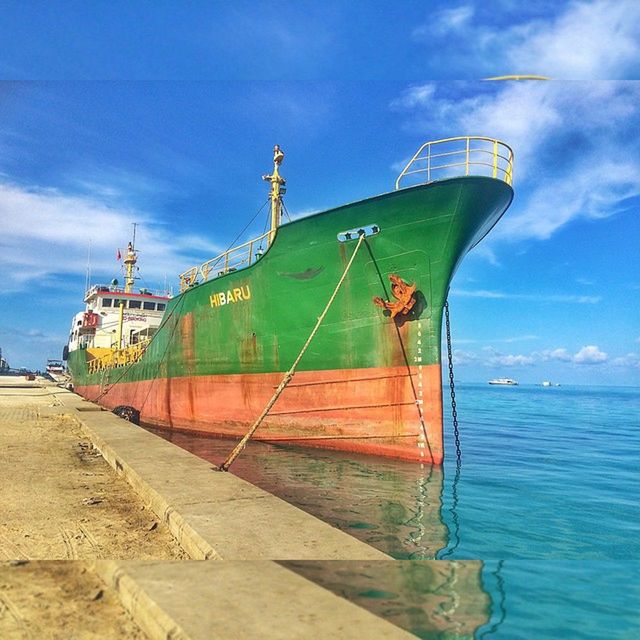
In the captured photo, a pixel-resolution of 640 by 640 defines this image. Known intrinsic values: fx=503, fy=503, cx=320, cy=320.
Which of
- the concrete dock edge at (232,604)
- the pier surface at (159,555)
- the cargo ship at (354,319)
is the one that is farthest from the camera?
the cargo ship at (354,319)

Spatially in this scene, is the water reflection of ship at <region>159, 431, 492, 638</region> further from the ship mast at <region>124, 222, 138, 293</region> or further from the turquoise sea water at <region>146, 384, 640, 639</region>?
the ship mast at <region>124, 222, 138, 293</region>

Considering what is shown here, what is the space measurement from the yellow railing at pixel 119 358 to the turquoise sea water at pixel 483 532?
6953mm

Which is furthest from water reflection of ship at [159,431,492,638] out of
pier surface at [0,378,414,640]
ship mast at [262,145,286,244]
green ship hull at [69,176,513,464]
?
ship mast at [262,145,286,244]

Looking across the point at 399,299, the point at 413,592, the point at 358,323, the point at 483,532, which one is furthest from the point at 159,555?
the point at 358,323

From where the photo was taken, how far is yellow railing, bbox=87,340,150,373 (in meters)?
19.2

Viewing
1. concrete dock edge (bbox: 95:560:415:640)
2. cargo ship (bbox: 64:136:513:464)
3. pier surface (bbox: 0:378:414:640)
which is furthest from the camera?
cargo ship (bbox: 64:136:513:464)

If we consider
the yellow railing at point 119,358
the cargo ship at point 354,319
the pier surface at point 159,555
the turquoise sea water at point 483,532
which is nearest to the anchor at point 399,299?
the cargo ship at point 354,319

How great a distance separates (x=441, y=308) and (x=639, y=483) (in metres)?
4.94

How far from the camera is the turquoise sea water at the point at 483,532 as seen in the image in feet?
9.09

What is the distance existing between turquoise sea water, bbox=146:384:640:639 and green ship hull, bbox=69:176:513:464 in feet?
2.32

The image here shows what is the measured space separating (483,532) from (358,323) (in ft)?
17.6

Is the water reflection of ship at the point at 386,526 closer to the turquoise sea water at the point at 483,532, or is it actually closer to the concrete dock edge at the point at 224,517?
the turquoise sea water at the point at 483,532

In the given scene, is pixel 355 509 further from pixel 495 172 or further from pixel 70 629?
pixel 495 172

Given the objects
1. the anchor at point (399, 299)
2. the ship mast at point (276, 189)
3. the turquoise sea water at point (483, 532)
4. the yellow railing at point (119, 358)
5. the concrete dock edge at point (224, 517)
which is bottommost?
the turquoise sea water at point (483, 532)
